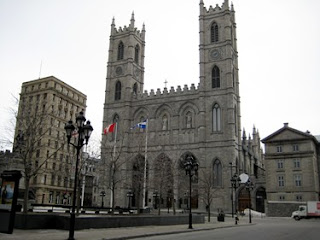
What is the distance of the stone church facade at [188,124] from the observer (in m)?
55.9

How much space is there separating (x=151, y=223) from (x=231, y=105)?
37.0m

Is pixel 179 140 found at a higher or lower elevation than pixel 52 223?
higher

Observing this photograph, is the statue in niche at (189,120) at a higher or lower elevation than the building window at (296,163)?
higher

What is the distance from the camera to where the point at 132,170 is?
201 feet

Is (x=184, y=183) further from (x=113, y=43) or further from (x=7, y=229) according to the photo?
(x=7, y=229)

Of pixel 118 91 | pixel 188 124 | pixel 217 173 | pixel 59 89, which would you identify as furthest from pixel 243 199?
pixel 59 89

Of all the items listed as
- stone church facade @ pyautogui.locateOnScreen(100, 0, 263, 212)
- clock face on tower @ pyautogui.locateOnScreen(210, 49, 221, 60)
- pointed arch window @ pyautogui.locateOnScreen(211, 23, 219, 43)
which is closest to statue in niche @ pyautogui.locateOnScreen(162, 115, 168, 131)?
stone church facade @ pyautogui.locateOnScreen(100, 0, 263, 212)

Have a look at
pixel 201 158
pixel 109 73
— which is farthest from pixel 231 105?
pixel 109 73

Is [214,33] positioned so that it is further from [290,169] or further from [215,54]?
[290,169]

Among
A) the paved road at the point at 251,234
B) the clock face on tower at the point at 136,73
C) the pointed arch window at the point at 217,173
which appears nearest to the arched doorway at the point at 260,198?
the pointed arch window at the point at 217,173

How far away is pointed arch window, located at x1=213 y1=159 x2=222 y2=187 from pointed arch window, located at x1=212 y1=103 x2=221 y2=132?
547 cm

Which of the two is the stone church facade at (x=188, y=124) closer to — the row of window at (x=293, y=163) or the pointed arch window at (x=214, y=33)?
the pointed arch window at (x=214, y=33)

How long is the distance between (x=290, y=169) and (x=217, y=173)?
1124 centimetres

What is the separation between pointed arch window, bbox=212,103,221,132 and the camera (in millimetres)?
58344
